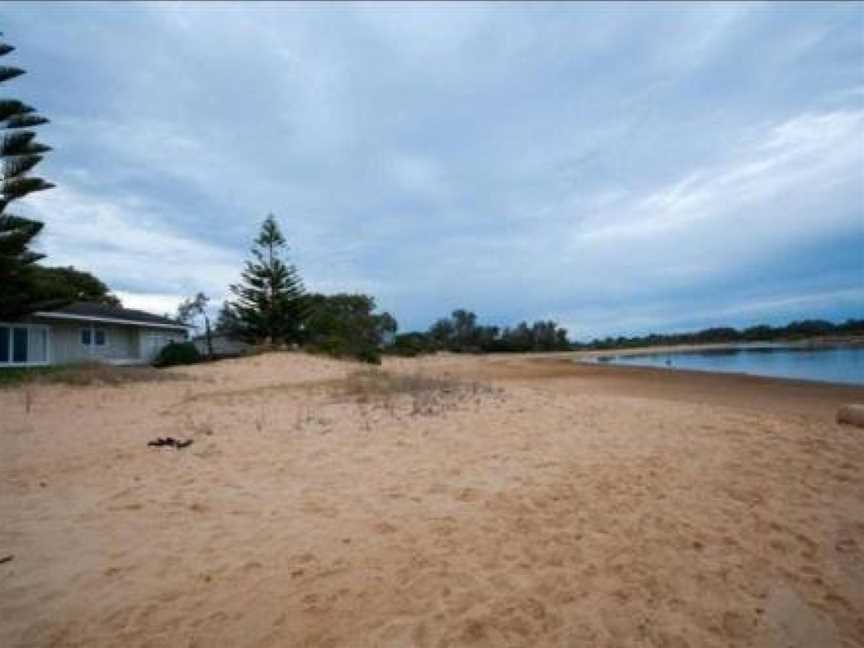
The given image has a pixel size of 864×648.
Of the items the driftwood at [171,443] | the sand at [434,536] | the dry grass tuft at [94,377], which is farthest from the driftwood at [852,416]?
the dry grass tuft at [94,377]

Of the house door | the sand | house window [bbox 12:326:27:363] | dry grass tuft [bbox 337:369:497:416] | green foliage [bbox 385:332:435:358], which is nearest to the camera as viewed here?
the sand

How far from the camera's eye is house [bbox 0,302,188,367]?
22.1 m

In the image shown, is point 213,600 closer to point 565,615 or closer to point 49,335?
point 565,615

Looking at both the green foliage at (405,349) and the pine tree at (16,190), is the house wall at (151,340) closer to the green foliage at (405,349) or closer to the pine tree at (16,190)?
the pine tree at (16,190)

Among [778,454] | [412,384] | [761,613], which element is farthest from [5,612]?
[412,384]

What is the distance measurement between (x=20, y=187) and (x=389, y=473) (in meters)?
18.7

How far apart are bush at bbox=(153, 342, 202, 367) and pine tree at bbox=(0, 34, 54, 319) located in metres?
7.51

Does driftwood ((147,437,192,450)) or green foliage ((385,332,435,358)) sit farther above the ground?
green foliage ((385,332,435,358))

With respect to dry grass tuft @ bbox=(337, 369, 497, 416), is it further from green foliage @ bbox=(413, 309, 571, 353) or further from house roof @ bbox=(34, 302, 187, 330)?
green foliage @ bbox=(413, 309, 571, 353)

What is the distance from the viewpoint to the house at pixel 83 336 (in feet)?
72.6

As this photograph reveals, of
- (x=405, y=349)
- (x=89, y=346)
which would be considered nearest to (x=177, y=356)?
(x=89, y=346)

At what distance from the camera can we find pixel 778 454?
656 centimetres

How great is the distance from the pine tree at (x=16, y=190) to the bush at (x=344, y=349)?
46.9 ft

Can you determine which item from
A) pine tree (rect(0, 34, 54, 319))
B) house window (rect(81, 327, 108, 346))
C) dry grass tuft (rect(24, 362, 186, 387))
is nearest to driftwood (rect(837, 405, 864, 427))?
dry grass tuft (rect(24, 362, 186, 387))
